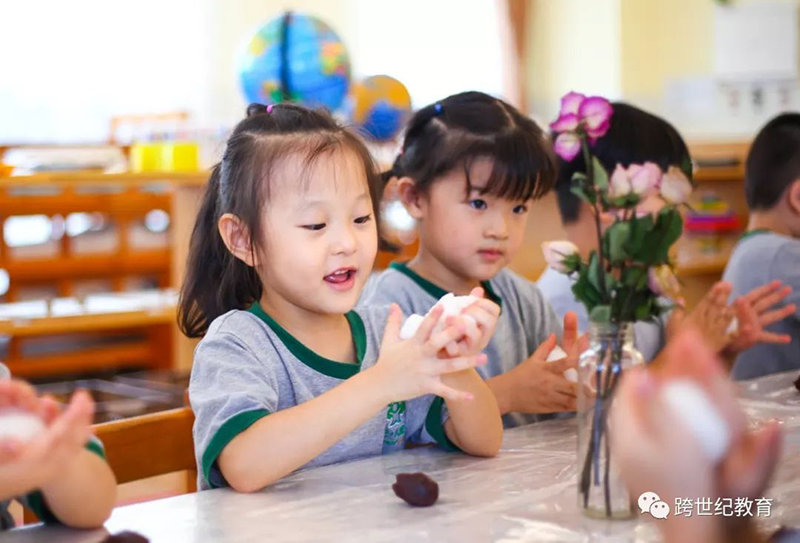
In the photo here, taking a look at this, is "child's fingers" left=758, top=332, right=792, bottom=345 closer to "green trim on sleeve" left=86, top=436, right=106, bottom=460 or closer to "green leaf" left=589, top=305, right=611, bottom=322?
"green leaf" left=589, top=305, right=611, bottom=322

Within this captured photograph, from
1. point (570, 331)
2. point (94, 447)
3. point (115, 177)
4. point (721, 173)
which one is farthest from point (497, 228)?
point (721, 173)

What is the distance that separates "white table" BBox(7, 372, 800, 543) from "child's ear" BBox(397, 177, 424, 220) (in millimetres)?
572

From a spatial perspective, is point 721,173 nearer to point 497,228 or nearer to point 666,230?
point 497,228

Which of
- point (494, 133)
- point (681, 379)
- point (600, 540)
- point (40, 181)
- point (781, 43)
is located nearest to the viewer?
point (681, 379)

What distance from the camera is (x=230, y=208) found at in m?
→ 1.27

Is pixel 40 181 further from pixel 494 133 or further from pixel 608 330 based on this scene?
pixel 608 330

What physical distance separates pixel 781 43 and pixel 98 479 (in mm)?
5822

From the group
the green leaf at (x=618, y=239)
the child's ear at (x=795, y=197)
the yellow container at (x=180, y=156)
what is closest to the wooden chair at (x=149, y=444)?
the green leaf at (x=618, y=239)

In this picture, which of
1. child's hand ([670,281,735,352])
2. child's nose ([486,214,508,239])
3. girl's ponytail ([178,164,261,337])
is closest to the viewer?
girl's ponytail ([178,164,261,337])

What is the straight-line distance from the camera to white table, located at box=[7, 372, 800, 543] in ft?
2.86

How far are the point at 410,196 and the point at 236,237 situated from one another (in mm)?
460

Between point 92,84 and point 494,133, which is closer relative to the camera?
point 494,133

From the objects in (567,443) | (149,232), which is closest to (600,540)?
(567,443)

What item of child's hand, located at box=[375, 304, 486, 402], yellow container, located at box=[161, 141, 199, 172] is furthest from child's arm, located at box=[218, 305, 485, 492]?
yellow container, located at box=[161, 141, 199, 172]
